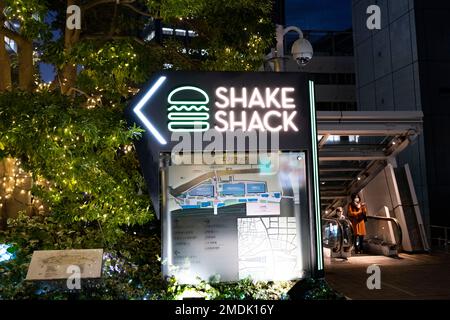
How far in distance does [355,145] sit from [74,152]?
767 centimetres

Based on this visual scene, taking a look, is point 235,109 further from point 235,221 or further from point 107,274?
point 107,274

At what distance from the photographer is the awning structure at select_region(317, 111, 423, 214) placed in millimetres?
10867

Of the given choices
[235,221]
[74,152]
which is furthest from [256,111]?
[74,152]

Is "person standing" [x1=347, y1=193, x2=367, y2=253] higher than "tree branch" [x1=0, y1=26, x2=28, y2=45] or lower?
lower

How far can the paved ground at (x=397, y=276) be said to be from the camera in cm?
747

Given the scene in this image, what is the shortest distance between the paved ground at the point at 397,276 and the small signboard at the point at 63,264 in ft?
12.4

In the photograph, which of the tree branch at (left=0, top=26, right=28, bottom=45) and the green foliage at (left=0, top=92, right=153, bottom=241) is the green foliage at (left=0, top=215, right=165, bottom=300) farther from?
the tree branch at (left=0, top=26, right=28, bottom=45)

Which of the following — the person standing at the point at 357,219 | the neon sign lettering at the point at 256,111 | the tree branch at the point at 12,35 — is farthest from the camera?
the person standing at the point at 357,219

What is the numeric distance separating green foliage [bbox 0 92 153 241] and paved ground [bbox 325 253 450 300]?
Result: 12.1 ft

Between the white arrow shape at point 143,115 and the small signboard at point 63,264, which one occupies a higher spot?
the white arrow shape at point 143,115

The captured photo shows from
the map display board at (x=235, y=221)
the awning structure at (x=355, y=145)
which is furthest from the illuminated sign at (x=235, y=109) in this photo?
the awning structure at (x=355, y=145)

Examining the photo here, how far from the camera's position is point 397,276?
29.3 feet

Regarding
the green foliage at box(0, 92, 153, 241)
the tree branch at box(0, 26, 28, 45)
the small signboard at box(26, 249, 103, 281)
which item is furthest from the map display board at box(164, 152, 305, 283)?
the tree branch at box(0, 26, 28, 45)

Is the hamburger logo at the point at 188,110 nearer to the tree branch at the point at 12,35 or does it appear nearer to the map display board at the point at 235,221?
the map display board at the point at 235,221
